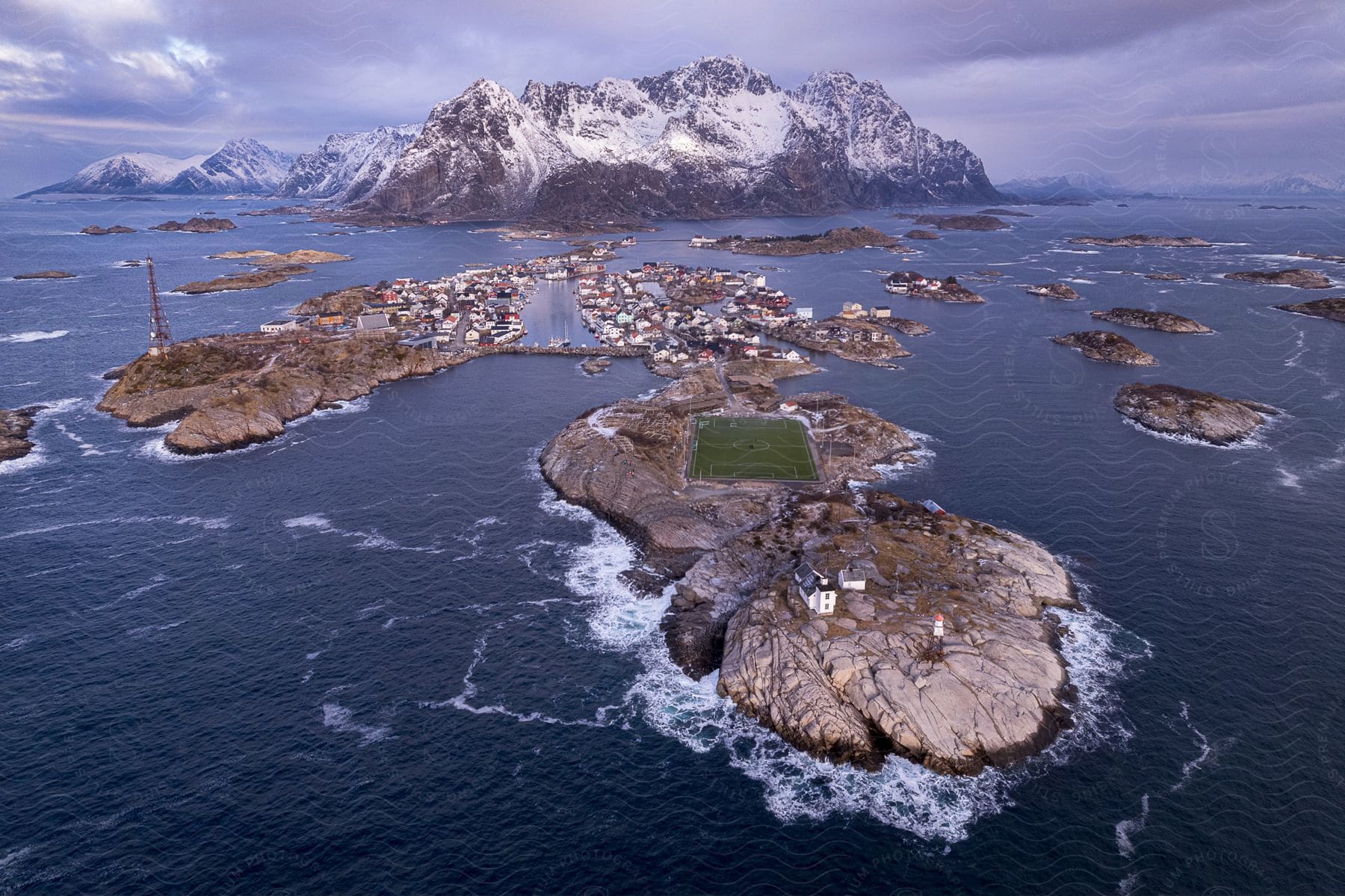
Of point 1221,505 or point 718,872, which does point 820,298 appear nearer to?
point 1221,505

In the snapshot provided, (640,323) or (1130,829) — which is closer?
(1130,829)

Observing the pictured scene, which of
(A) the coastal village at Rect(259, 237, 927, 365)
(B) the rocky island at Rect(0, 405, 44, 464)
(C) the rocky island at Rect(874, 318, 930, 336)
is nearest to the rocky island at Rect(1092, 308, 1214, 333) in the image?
(C) the rocky island at Rect(874, 318, 930, 336)

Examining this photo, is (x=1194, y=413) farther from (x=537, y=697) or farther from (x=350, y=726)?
(x=350, y=726)

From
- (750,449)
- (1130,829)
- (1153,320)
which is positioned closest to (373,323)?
(750,449)

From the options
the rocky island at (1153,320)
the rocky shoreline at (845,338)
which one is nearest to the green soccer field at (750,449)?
the rocky shoreline at (845,338)

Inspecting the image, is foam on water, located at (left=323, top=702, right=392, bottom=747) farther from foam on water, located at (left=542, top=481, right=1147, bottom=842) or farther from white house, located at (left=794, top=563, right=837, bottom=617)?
white house, located at (left=794, top=563, right=837, bottom=617)

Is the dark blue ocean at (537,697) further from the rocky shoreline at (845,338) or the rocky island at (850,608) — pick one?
the rocky shoreline at (845,338)

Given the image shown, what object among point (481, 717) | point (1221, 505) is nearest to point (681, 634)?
point (481, 717)
